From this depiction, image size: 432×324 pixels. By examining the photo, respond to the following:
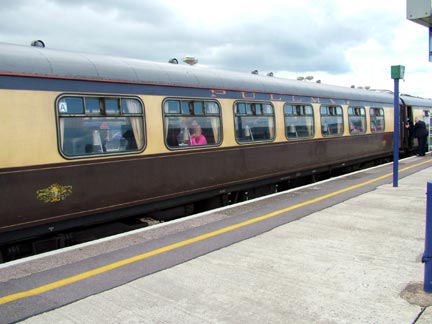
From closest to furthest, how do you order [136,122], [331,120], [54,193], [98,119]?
[54,193] → [98,119] → [136,122] → [331,120]

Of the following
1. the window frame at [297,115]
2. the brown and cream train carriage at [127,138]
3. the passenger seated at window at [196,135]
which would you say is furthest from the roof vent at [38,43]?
the window frame at [297,115]

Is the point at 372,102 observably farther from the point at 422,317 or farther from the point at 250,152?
the point at 422,317

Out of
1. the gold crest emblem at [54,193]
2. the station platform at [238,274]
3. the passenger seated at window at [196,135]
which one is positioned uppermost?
the passenger seated at window at [196,135]

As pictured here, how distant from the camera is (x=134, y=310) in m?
3.46

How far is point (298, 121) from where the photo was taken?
10648mm

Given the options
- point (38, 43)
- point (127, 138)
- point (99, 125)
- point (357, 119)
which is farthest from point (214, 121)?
point (357, 119)

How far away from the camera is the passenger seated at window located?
24.3ft

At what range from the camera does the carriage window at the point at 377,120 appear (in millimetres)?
15125

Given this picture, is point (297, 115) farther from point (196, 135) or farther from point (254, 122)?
point (196, 135)

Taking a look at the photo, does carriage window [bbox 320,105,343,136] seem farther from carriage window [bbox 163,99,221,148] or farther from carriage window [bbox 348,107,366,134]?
carriage window [bbox 163,99,221,148]

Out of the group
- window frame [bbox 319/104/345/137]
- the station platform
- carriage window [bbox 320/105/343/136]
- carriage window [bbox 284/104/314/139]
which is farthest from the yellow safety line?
carriage window [bbox 320/105/343/136]

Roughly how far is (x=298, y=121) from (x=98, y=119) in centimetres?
602

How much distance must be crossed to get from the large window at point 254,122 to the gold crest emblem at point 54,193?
393cm

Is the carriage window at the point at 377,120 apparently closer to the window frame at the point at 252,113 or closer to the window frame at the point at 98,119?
the window frame at the point at 252,113
